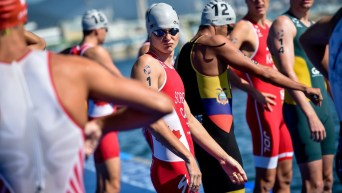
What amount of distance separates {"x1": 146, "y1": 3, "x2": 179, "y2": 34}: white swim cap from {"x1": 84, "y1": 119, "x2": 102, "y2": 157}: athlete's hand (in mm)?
2310

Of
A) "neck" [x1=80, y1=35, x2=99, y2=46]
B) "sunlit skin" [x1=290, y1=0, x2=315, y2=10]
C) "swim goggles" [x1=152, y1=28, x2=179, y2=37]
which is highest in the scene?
"swim goggles" [x1=152, y1=28, x2=179, y2=37]

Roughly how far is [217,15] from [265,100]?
1193 millimetres

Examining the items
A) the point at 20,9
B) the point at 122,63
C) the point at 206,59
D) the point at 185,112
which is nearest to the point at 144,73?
the point at 185,112

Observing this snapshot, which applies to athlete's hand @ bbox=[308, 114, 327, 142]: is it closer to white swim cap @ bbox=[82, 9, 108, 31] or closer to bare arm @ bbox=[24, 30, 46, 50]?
bare arm @ bbox=[24, 30, 46, 50]

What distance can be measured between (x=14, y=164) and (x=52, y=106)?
0.29 metres

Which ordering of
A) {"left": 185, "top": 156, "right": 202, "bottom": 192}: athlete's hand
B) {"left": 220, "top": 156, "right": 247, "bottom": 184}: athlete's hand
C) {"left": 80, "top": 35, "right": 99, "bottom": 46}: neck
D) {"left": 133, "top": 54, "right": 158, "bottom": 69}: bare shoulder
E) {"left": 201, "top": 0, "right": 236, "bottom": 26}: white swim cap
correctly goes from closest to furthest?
{"left": 185, "top": 156, "right": 202, "bottom": 192}: athlete's hand, {"left": 220, "top": 156, "right": 247, "bottom": 184}: athlete's hand, {"left": 133, "top": 54, "right": 158, "bottom": 69}: bare shoulder, {"left": 201, "top": 0, "right": 236, "bottom": 26}: white swim cap, {"left": 80, "top": 35, "right": 99, "bottom": 46}: neck

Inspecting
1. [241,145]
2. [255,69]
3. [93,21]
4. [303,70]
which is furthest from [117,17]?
[255,69]

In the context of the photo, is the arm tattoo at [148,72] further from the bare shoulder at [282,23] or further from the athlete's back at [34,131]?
the bare shoulder at [282,23]

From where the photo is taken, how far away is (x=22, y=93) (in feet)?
9.38

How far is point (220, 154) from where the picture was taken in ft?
16.1

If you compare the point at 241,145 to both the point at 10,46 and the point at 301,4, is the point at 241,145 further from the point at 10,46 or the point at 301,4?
the point at 10,46

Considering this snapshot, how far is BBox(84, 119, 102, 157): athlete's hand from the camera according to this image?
3018mm

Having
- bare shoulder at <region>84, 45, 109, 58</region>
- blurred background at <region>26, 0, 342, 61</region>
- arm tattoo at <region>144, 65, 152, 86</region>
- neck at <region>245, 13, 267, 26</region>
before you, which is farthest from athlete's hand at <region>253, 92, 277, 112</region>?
blurred background at <region>26, 0, 342, 61</region>

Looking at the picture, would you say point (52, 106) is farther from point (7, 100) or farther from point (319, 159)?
point (319, 159)
